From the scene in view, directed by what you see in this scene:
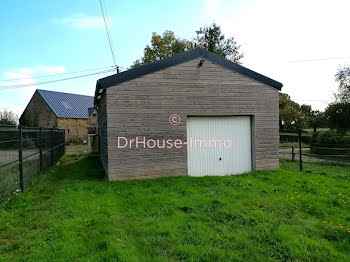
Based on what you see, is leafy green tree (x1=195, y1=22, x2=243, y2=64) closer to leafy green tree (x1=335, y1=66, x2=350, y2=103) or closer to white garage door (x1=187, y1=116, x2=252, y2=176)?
leafy green tree (x1=335, y1=66, x2=350, y2=103)

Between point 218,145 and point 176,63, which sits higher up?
point 176,63

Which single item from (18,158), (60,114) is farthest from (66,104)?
(18,158)

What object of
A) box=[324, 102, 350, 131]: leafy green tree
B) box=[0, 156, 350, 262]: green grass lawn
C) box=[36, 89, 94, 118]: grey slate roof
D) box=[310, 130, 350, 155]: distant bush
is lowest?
box=[0, 156, 350, 262]: green grass lawn

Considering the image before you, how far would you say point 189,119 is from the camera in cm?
854

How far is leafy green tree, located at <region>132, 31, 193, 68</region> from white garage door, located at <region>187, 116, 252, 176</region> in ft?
73.1

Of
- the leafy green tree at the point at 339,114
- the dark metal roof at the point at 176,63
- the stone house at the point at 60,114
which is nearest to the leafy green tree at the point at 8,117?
the stone house at the point at 60,114

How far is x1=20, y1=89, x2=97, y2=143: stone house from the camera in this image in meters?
28.7

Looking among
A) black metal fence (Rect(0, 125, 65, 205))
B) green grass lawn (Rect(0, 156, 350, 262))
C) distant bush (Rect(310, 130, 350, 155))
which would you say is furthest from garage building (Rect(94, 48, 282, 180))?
distant bush (Rect(310, 130, 350, 155))

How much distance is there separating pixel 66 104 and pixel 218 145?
2647 centimetres

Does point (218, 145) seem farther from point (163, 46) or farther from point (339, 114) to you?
point (163, 46)

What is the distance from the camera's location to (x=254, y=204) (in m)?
5.30

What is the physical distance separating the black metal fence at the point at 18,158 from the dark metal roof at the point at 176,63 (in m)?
2.52

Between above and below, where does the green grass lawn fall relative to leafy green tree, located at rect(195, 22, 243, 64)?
below

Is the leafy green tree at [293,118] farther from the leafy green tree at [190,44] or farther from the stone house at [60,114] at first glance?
the stone house at [60,114]
